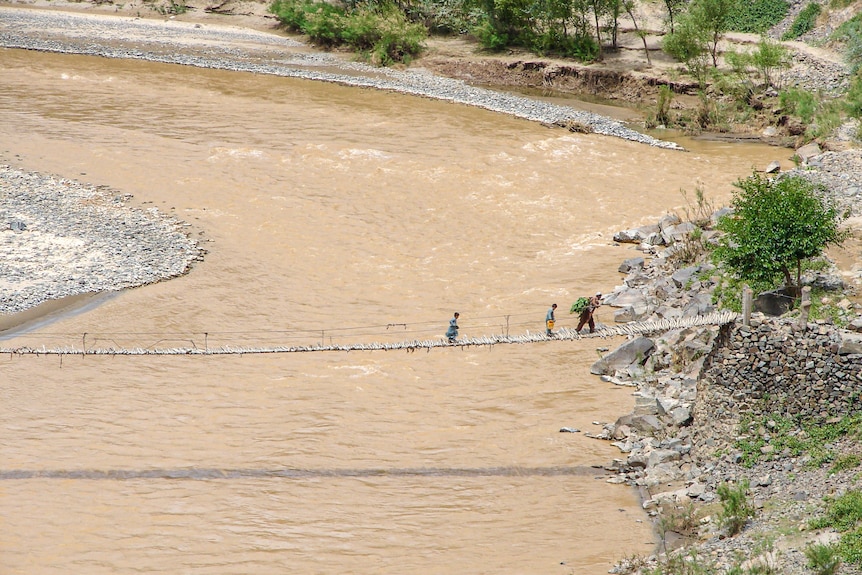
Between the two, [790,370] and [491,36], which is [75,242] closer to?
[790,370]

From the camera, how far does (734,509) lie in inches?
350

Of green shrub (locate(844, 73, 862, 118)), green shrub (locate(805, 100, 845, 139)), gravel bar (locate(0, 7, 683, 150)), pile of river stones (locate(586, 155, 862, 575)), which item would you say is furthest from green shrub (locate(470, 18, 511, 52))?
pile of river stones (locate(586, 155, 862, 575))

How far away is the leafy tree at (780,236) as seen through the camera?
12.6m

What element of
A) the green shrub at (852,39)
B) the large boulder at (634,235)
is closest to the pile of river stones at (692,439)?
the large boulder at (634,235)

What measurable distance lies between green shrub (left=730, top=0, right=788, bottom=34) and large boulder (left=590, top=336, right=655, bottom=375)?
21.4m

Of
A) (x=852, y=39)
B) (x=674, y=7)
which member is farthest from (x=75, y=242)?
(x=674, y=7)

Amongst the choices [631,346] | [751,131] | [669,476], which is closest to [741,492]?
[669,476]

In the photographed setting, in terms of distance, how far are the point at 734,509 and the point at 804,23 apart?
980 inches

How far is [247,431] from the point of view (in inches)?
465

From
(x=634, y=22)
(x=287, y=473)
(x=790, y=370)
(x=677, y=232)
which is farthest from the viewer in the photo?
(x=634, y=22)

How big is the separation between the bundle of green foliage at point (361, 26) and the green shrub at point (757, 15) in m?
10.8

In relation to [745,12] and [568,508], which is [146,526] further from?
[745,12]

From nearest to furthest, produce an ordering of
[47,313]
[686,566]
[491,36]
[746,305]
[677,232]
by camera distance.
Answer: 1. [686,566]
2. [746,305]
3. [47,313]
4. [677,232]
5. [491,36]

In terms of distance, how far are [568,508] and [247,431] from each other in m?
4.21
